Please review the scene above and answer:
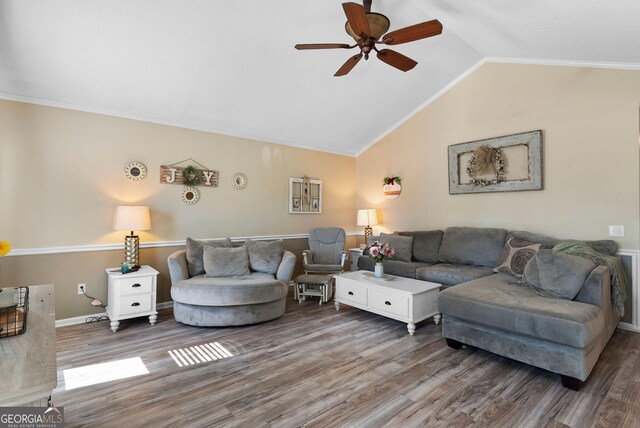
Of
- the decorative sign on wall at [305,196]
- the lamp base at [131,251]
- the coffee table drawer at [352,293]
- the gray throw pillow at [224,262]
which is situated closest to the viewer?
the lamp base at [131,251]

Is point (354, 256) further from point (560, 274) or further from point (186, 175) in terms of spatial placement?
point (560, 274)

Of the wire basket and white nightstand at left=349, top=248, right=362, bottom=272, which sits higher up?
the wire basket

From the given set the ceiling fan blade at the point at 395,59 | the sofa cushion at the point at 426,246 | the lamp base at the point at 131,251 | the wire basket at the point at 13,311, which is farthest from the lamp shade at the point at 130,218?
the sofa cushion at the point at 426,246

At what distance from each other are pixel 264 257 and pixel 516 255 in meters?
3.03

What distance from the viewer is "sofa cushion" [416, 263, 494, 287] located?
378 centimetres

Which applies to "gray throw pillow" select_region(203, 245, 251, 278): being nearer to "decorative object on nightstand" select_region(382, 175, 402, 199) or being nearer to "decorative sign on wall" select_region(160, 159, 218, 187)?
"decorative sign on wall" select_region(160, 159, 218, 187)

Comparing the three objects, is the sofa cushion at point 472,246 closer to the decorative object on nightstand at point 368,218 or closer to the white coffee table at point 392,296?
the white coffee table at point 392,296

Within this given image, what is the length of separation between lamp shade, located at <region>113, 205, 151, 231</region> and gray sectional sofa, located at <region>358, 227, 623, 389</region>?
329cm

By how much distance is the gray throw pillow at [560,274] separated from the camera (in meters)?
2.57

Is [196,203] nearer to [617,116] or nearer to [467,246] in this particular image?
[467,246]

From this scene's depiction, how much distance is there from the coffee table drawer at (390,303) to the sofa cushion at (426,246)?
146 centimetres

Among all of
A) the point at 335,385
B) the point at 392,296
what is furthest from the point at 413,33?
the point at 335,385

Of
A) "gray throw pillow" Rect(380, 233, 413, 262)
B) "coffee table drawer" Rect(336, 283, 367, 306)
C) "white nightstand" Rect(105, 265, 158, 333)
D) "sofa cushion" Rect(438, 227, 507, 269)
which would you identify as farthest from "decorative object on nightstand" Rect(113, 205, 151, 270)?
"sofa cushion" Rect(438, 227, 507, 269)

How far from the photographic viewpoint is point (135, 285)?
11.2 feet
